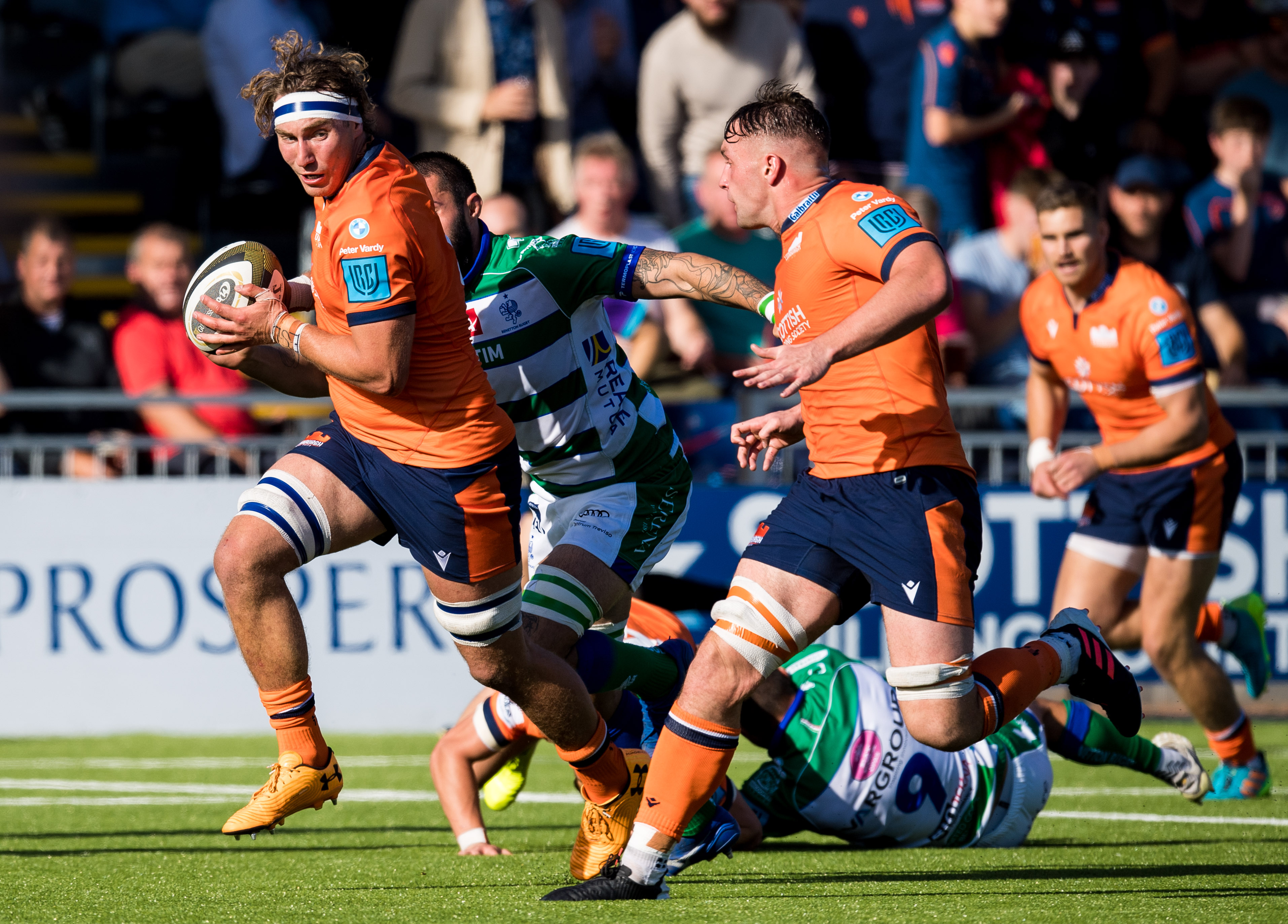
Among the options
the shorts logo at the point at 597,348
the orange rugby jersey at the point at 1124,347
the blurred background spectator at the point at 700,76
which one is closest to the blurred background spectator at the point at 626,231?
the blurred background spectator at the point at 700,76

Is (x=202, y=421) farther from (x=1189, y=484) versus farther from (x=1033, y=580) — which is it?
(x=1189, y=484)

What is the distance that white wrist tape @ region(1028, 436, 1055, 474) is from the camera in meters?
7.12

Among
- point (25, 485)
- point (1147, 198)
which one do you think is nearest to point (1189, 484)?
point (1147, 198)

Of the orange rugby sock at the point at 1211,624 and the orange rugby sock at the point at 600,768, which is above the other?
the orange rugby sock at the point at 600,768

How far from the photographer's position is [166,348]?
9.91 metres

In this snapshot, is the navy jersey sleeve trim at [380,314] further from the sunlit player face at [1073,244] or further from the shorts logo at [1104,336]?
the shorts logo at [1104,336]

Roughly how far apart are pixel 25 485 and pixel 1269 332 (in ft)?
26.9

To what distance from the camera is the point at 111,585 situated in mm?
9172

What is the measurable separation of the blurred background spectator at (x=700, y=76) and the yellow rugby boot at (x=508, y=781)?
610 cm

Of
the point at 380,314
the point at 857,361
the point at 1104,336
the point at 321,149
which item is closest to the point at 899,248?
the point at 857,361

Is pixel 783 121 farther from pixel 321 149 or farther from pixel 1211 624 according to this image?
pixel 1211 624

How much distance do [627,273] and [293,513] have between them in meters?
1.45

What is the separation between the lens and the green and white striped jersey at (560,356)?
550 centimetres

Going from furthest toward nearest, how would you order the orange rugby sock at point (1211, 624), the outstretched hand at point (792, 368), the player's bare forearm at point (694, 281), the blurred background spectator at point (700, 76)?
the blurred background spectator at point (700, 76) → the orange rugby sock at point (1211, 624) → the player's bare forearm at point (694, 281) → the outstretched hand at point (792, 368)
